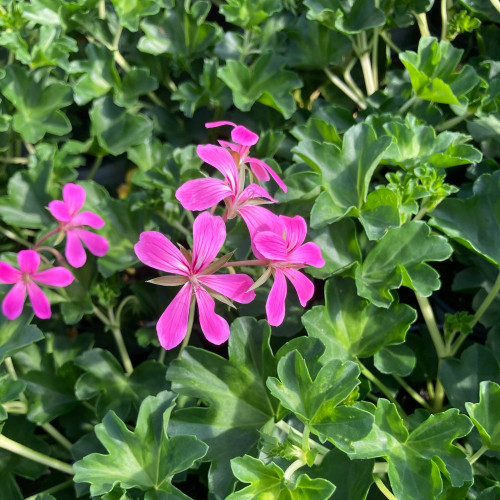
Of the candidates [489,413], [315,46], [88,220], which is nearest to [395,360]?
[489,413]

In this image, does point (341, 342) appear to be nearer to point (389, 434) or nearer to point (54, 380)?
point (389, 434)

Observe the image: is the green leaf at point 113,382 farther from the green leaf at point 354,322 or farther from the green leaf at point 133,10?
the green leaf at point 133,10

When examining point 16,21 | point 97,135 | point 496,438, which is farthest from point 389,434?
point 16,21

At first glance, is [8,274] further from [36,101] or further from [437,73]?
[437,73]

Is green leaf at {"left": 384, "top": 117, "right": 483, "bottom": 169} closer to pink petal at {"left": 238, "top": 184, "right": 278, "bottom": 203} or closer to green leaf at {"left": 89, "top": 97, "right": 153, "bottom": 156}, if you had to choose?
pink petal at {"left": 238, "top": 184, "right": 278, "bottom": 203}

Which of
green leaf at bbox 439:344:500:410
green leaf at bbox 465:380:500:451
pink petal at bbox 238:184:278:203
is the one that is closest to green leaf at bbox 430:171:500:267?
green leaf at bbox 439:344:500:410
